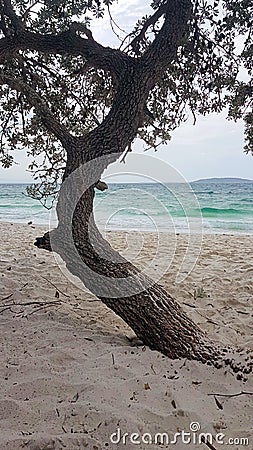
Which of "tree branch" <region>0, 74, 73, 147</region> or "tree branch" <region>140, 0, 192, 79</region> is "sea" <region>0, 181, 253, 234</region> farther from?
"tree branch" <region>0, 74, 73, 147</region>

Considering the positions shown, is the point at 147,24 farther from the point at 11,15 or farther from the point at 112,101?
the point at 11,15

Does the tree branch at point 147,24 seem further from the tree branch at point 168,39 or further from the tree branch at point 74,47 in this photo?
the tree branch at point 74,47

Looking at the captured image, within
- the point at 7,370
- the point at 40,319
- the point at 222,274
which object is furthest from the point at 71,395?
the point at 222,274

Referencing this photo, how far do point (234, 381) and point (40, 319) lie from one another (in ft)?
6.08

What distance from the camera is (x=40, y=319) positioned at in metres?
3.76

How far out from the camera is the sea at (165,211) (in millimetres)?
15234

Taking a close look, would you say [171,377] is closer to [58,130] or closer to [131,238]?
[58,130]

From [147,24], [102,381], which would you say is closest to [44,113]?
[147,24]

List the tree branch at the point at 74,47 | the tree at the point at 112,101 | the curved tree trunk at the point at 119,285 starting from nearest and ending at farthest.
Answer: the curved tree trunk at the point at 119,285 < the tree at the point at 112,101 < the tree branch at the point at 74,47

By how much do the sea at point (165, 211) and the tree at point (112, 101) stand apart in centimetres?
730

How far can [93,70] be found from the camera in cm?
471

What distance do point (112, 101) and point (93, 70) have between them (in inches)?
20.6

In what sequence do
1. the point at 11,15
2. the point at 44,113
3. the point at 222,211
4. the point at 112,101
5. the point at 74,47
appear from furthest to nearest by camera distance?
the point at 222,211
the point at 112,101
the point at 11,15
the point at 74,47
the point at 44,113

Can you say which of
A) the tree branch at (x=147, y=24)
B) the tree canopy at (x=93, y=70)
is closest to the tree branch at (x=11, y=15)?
the tree canopy at (x=93, y=70)
